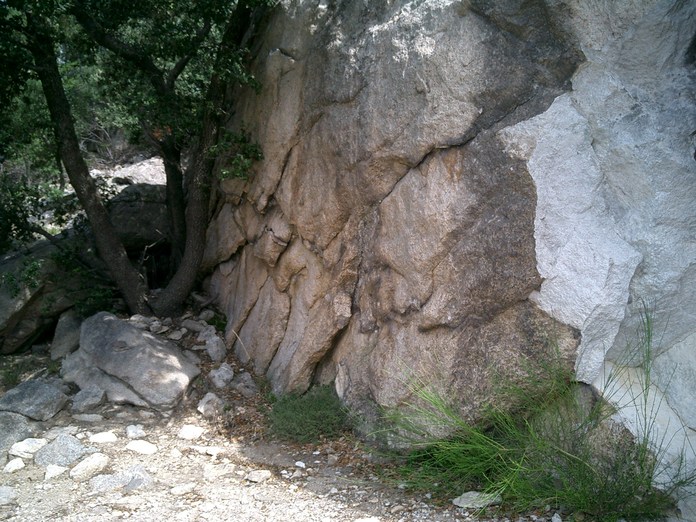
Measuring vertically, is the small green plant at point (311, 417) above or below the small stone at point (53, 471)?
above

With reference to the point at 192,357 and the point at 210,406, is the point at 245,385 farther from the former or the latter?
the point at 192,357

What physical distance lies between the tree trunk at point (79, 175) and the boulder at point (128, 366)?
0.79 meters

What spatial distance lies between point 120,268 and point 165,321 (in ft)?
2.32

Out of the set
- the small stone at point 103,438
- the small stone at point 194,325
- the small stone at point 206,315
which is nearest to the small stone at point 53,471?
the small stone at point 103,438

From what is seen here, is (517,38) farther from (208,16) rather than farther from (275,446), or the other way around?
(275,446)

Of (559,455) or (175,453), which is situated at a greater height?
(559,455)

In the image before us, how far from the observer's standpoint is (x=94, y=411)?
537 centimetres

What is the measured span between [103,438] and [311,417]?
153 cm

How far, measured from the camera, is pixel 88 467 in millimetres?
4484

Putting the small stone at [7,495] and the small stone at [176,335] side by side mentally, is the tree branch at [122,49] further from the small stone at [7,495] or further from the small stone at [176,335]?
the small stone at [7,495]

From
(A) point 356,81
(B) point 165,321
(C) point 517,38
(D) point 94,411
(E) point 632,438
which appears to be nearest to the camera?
(E) point 632,438

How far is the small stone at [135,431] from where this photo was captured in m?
5.03

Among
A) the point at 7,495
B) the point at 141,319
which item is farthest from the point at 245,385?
the point at 7,495

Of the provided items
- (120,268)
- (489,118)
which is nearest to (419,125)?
(489,118)
